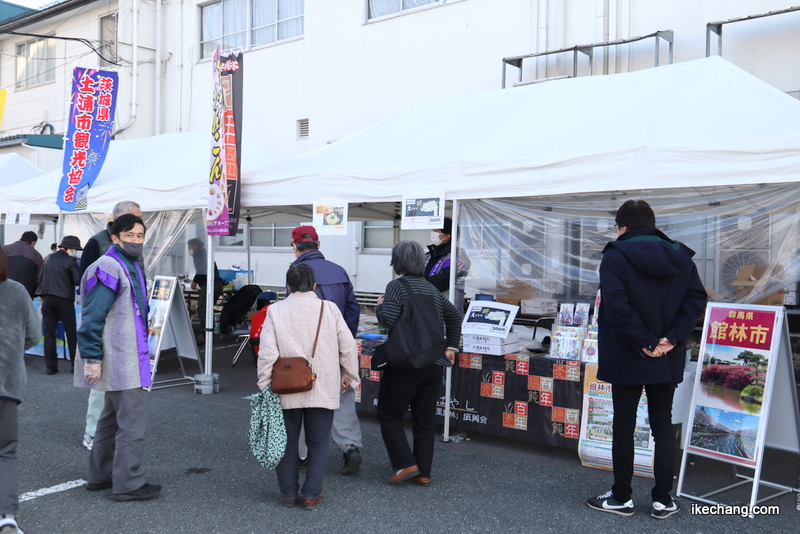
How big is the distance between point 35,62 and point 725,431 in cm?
1928

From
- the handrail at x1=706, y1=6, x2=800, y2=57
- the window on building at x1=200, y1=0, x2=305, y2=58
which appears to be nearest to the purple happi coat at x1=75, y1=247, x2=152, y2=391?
the handrail at x1=706, y1=6, x2=800, y2=57

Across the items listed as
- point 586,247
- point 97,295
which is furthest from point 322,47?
point 97,295

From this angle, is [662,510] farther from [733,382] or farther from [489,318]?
[489,318]

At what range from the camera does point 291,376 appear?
3697 millimetres

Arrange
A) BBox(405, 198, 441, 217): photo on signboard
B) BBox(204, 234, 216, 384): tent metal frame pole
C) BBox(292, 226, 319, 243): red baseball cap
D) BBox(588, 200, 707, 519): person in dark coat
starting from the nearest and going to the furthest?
BBox(588, 200, 707, 519): person in dark coat, BBox(292, 226, 319, 243): red baseball cap, BBox(405, 198, 441, 217): photo on signboard, BBox(204, 234, 216, 384): tent metal frame pole

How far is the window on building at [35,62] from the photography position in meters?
17.7

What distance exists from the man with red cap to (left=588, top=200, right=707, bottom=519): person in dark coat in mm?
1657

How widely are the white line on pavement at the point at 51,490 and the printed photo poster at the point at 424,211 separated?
2.85 metres

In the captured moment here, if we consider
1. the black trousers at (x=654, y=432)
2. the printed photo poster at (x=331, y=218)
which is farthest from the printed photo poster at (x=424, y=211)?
the black trousers at (x=654, y=432)

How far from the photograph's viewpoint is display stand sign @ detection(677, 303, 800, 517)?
13.0ft

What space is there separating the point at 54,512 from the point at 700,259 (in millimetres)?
4448

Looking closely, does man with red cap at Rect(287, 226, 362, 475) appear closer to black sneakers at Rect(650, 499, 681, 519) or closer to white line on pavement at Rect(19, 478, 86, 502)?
white line on pavement at Rect(19, 478, 86, 502)

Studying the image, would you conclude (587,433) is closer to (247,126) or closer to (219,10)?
(247,126)

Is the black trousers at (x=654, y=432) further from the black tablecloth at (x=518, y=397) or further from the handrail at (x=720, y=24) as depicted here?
the handrail at (x=720, y=24)
